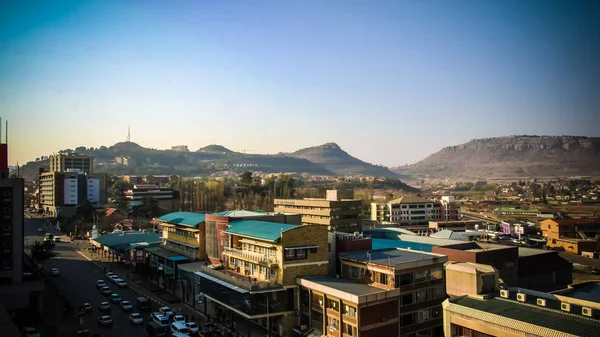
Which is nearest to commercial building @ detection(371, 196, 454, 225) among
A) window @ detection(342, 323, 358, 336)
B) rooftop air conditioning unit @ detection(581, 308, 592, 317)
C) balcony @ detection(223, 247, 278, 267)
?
balcony @ detection(223, 247, 278, 267)

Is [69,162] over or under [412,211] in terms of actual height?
over

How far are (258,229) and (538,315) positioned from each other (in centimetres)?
1220

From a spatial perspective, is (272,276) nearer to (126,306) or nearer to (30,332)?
(126,306)

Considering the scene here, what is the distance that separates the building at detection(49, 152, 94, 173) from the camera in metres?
86.0

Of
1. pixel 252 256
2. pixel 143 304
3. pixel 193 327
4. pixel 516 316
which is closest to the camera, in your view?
pixel 516 316

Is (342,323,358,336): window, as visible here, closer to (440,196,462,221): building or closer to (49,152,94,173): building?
(440,196,462,221): building

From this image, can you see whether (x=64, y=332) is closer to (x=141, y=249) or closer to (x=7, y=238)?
(x=7, y=238)

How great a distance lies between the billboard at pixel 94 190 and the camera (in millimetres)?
74125

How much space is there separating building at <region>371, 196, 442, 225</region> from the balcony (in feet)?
127

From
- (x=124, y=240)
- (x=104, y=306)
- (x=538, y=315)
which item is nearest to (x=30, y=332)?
(x=104, y=306)

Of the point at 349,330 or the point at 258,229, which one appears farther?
the point at 258,229

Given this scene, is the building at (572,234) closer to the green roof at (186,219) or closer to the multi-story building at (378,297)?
the multi-story building at (378,297)

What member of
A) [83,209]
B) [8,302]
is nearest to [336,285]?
[8,302]

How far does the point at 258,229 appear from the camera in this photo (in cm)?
2172
